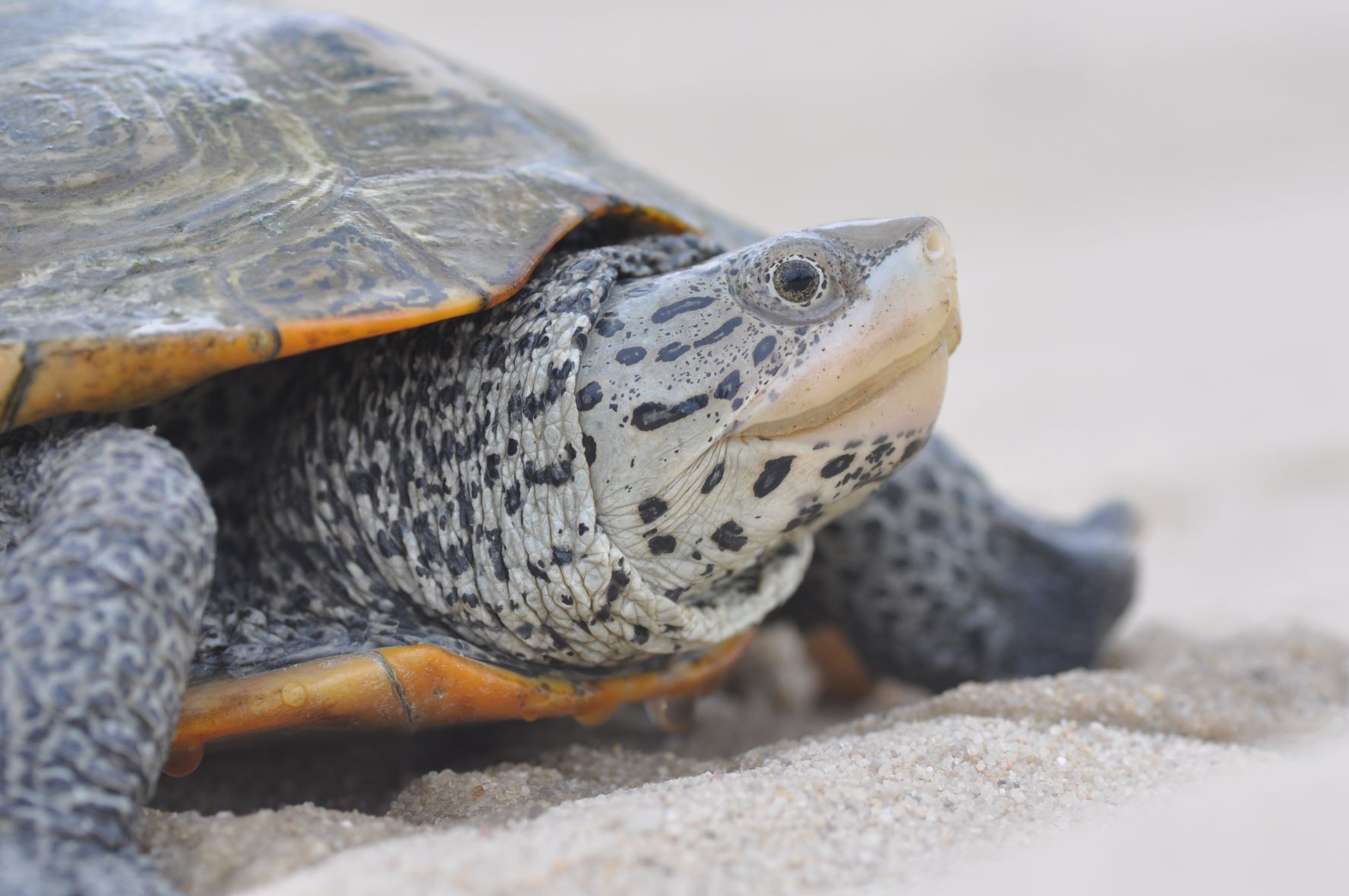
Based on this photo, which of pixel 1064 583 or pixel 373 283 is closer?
pixel 373 283

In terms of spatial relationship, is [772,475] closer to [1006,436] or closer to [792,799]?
[792,799]

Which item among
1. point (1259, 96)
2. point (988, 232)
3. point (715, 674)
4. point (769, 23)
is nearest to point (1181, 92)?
point (1259, 96)

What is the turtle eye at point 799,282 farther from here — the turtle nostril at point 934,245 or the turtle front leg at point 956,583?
the turtle front leg at point 956,583

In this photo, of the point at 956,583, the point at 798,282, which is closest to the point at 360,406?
the point at 798,282

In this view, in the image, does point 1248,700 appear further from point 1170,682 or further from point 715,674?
point 715,674

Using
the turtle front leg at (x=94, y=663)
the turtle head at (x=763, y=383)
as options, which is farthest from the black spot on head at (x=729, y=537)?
the turtle front leg at (x=94, y=663)

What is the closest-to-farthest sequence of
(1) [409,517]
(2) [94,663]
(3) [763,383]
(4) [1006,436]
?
(2) [94,663], (3) [763,383], (1) [409,517], (4) [1006,436]

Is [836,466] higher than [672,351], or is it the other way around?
[672,351]
